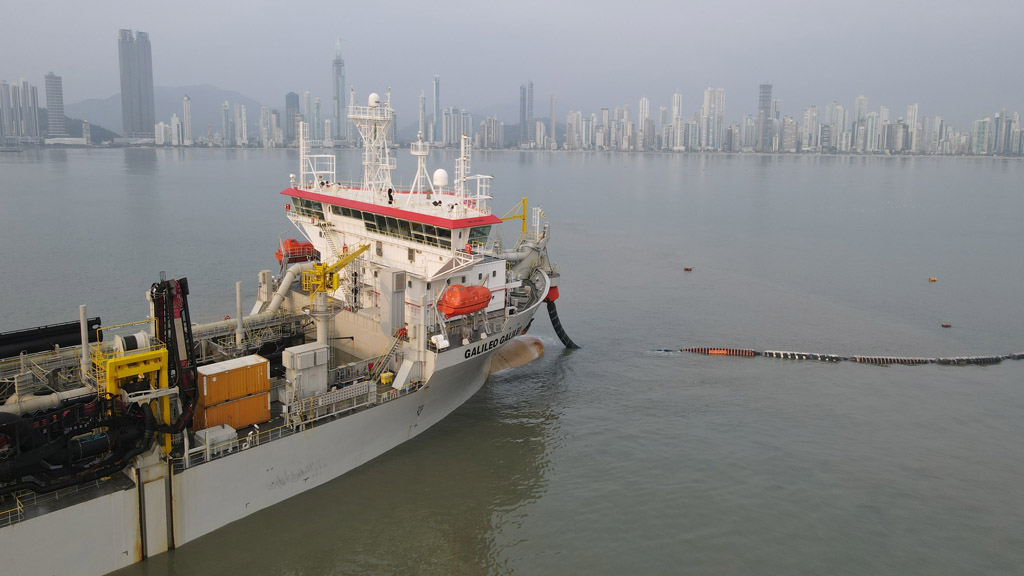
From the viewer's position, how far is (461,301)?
19.4 meters

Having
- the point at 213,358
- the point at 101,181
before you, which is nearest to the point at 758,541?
the point at 213,358

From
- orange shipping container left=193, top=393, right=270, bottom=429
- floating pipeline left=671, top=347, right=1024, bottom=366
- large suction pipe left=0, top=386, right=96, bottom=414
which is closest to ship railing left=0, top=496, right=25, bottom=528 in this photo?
large suction pipe left=0, top=386, right=96, bottom=414

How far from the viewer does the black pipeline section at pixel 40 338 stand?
15586 mm

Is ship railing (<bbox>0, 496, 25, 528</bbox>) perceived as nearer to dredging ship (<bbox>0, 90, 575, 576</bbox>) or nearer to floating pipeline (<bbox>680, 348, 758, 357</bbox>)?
dredging ship (<bbox>0, 90, 575, 576</bbox>)

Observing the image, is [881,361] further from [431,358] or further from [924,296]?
[431,358]

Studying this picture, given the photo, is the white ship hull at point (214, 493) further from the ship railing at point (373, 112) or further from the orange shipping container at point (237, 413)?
the ship railing at point (373, 112)

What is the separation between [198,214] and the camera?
2675 inches

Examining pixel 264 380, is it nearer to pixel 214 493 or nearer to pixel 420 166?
pixel 214 493

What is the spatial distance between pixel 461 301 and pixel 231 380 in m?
6.45

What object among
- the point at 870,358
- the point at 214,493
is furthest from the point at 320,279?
the point at 870,358

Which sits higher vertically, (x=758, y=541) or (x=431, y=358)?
(x=431, y=358)

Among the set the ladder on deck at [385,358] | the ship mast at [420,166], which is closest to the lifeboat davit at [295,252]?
the ship mast at [420,166]

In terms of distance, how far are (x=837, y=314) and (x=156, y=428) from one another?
34.5m

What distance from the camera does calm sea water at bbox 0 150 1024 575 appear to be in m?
16.0
